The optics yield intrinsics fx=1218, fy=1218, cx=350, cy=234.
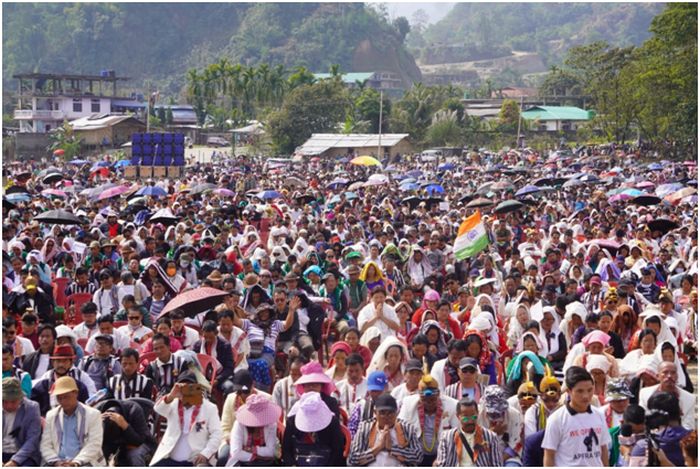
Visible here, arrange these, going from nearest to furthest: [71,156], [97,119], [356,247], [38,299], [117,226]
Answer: [38,299] < [356,247] < [117,226] < [71,156] < [97,119]

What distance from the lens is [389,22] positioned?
18500 cm

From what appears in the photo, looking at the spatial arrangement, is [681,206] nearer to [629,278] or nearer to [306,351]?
[629,278]

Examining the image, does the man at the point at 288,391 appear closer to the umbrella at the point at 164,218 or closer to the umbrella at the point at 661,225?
the umbrella at the point at 164,218

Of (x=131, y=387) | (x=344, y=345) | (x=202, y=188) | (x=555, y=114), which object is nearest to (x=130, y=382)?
(x=131, y=387)

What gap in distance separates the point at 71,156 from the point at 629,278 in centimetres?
5324

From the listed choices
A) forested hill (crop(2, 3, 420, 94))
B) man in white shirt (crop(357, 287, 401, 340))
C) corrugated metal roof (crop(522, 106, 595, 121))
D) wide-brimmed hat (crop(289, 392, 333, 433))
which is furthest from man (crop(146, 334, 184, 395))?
forested hill (crop(2, 3, 420, 94))

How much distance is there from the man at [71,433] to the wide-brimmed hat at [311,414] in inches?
43.3

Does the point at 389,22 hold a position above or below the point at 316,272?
above

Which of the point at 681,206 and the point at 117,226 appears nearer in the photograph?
the point at 117,226

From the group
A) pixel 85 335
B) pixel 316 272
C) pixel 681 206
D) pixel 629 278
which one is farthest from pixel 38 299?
pixel 681 206

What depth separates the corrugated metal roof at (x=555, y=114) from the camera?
84438mm

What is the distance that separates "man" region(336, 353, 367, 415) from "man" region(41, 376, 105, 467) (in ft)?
5.70

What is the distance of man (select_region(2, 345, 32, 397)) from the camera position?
25.1 ft

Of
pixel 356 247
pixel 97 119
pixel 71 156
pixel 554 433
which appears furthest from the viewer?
pixel 97 119
